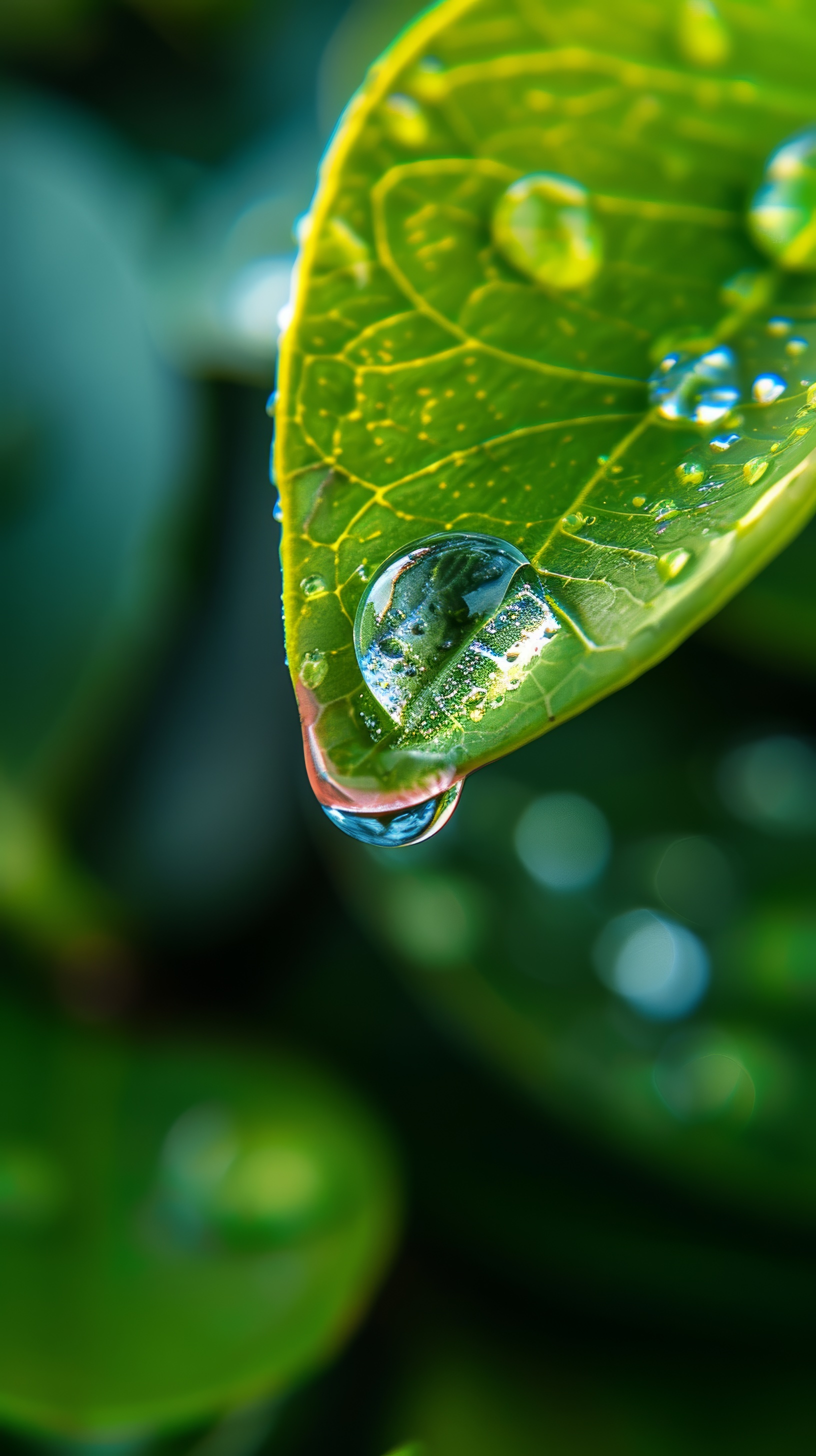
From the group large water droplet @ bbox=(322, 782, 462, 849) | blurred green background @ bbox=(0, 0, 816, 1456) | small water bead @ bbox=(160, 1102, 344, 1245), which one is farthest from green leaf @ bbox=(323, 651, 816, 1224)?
large water droplet @ bbox=(322, 782, 462, 849)

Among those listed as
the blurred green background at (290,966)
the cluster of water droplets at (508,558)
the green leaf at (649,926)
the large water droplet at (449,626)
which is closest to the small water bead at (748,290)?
the cluster of water droplets at (508,558)

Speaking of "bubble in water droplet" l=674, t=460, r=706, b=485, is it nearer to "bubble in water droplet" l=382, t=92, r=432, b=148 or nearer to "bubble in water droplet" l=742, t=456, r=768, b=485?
"bubble in water droplet" l=742, t=456, r=768, b=485

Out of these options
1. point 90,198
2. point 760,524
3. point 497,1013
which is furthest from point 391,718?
point 90,198

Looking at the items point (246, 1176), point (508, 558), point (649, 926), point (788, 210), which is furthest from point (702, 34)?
point (246, 1176)

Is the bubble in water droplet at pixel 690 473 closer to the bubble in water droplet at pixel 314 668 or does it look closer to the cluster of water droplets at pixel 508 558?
the cluster of water droplets at pixel 508 558

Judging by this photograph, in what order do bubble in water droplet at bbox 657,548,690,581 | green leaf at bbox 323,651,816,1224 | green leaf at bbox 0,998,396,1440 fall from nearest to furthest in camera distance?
bubble in water droplet at bbox 657,548,690,581, green leaf at bbox 0,998,396,1440, green leaf at bbox 323,651,816,1224

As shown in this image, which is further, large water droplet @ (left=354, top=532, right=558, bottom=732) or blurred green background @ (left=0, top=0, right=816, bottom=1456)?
blurred green background @ (left=0, top=0, right=816, bottom=1456)

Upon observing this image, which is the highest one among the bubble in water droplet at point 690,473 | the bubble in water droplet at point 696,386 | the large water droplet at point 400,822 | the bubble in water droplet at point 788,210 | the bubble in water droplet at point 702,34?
the bubble in water droplet at point 702,34
